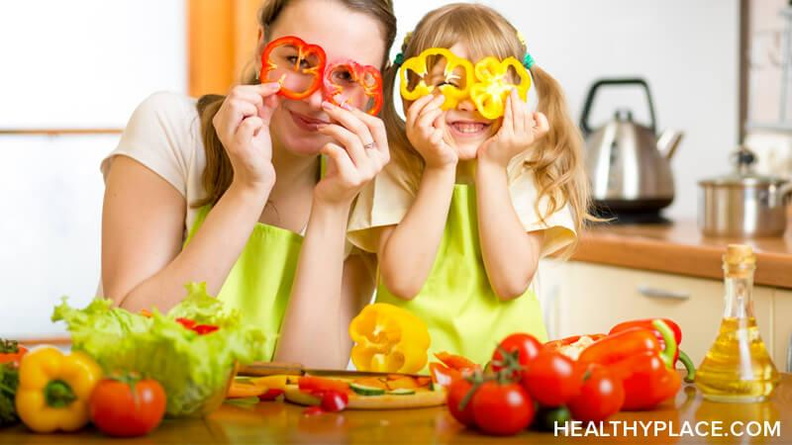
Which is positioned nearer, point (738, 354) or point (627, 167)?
point (738, 354)

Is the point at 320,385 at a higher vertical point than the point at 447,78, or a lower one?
lower

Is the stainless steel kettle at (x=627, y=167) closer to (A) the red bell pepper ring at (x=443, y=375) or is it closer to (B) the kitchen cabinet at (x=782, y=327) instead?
(B) the kitchen cabinet at (x=782, y=327)

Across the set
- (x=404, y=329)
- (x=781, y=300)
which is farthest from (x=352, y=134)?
(x=781, y=300)

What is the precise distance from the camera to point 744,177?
117 inches

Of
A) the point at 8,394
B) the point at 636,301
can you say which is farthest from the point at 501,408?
the point at 636,301

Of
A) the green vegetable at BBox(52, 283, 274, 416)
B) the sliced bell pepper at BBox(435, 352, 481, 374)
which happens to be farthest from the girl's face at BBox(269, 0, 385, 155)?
the green vegetable at BBox(52, 283, 274, 416)

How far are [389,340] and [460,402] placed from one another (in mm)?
404

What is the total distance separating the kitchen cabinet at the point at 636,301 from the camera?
267 cm

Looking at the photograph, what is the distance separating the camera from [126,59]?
3.44 metres

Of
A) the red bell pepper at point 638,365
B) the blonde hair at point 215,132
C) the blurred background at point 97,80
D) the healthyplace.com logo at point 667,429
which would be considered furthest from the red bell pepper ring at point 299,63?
the blurred background at point 97,80

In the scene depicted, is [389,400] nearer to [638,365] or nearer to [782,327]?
[638,365]

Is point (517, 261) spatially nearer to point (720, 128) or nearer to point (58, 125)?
point (58, 125)

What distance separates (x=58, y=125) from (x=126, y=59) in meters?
0.29

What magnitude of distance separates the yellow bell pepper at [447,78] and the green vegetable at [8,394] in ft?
2.80
